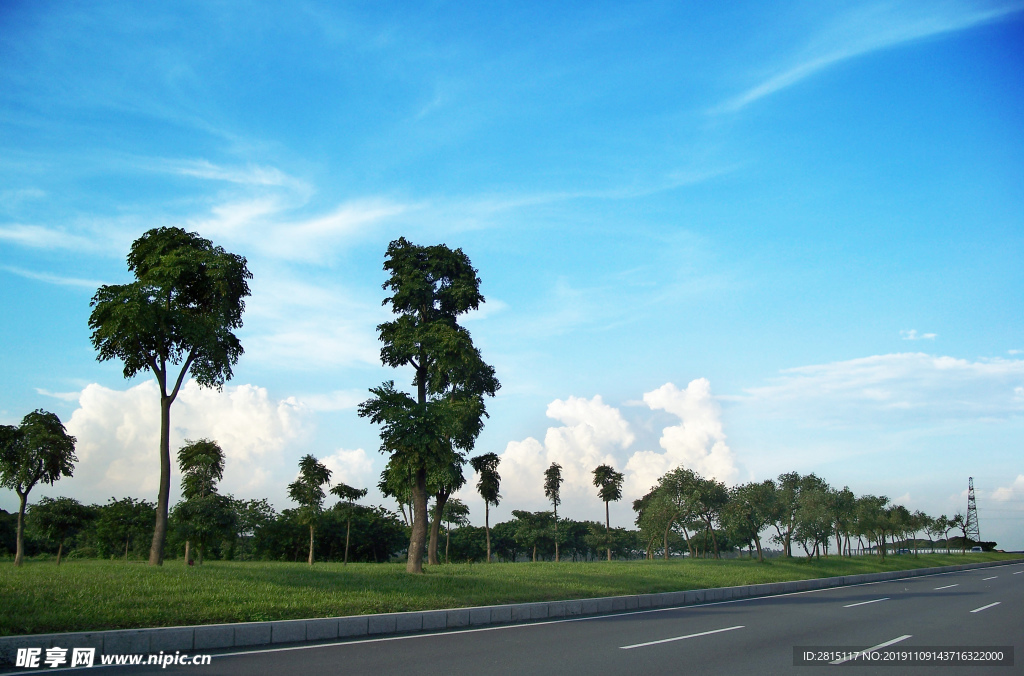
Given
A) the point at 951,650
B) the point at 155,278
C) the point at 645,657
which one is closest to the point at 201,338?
the point at 155,278

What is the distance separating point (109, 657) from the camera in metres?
9.72

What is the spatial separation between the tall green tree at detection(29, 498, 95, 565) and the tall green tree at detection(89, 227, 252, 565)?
2111 cm

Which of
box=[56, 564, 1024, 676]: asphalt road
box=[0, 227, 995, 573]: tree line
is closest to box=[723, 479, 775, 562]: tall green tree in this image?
box=[0, 227, 995, 573]: tree line

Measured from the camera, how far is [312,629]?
12102 millimetres

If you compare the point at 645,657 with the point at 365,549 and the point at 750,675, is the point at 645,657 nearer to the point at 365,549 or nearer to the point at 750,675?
the point at 750,675

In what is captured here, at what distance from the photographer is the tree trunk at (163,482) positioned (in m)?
21.5

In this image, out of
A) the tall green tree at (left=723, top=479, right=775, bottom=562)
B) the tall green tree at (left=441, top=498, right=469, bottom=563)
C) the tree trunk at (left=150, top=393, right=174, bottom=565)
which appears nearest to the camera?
the tree trunk at (left=150, top=393, right=174, bottom=565)

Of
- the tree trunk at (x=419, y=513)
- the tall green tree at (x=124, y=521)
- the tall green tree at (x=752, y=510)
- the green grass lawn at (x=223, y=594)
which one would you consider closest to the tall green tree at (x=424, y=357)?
the tree trunk at (x=419, y=513)

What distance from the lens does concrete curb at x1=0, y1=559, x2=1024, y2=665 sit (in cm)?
Result: 985

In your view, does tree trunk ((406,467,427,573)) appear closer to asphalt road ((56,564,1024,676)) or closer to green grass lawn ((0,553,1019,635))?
green grass lawn ((0,553,1019,635))

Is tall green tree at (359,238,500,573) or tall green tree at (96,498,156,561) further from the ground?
tall green tree at (359,238,500,573)

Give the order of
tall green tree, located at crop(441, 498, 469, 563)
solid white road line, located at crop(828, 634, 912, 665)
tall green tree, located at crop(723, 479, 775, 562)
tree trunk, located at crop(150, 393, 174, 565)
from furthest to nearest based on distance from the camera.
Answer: tall green tree, located at crop(441, 498, 469, 563) < tall green tree, located at crop(723, 479, 775, 562) < tree trunk, located at crop(150, 393, 174, 565) < solid white road line, located at crop(828, 634, 912, 665)

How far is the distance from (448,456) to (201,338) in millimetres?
10334

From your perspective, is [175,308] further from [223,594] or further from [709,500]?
[709,500]
